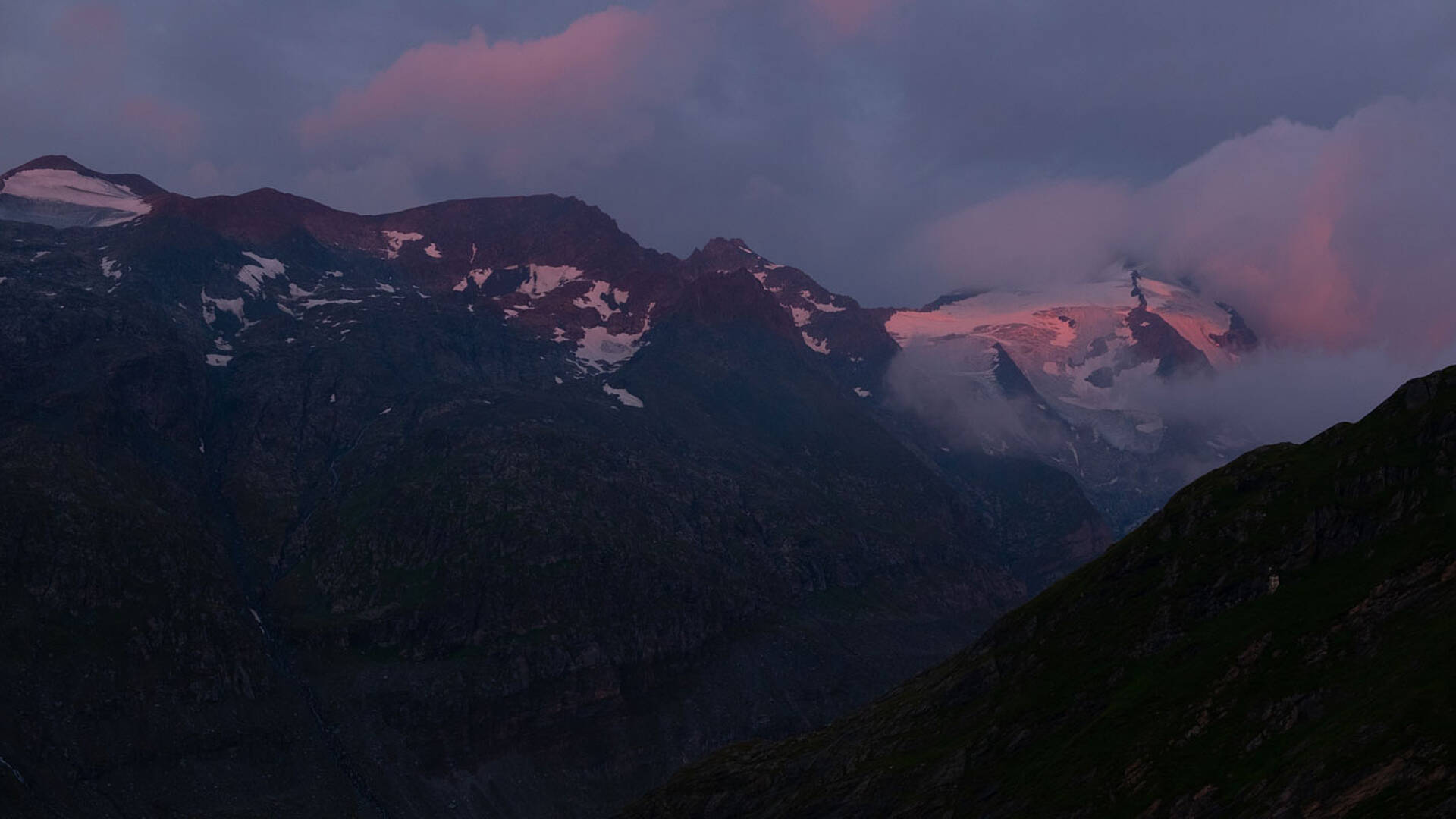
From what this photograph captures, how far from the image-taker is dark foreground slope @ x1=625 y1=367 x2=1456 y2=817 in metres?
120

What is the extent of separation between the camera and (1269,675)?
148 m

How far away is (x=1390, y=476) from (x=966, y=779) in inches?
2851

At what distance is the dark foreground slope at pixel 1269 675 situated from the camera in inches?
4717

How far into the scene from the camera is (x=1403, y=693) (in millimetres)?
122312

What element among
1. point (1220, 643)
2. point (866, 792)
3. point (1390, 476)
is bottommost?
point (866, 792)

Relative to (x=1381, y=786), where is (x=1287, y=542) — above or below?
above

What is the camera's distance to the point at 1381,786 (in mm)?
109062

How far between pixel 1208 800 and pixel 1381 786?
2400 centimetres

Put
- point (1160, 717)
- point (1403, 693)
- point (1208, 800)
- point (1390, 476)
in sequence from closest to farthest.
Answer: point (1403, 693)
point (1208, 800)
point (1160, 717)
point (1390, 476)

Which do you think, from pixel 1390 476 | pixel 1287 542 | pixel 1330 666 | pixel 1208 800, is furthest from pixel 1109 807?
pixel 1390 476

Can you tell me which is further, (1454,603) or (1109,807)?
(1109,807)

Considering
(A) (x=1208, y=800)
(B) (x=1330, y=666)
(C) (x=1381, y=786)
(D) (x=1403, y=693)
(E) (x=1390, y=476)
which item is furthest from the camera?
(E) (x=1390, y=476)

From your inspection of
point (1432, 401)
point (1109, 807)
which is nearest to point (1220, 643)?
point (1109, 807)

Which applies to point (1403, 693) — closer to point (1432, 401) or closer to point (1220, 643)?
point (1220, 643)
